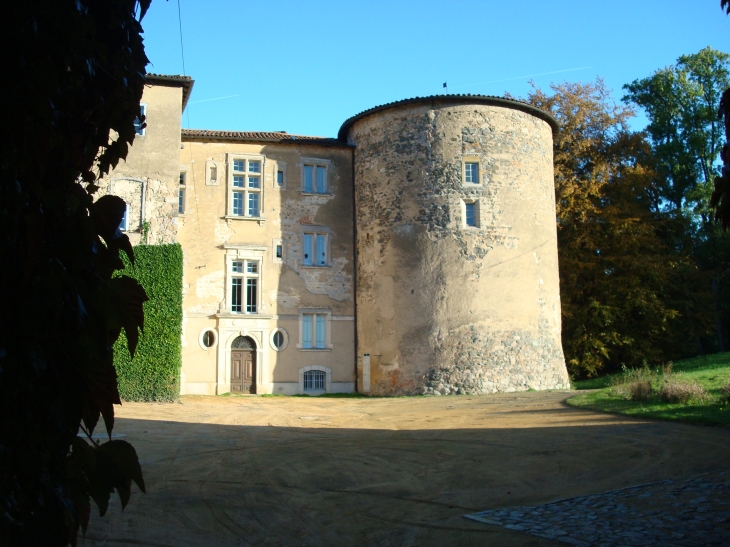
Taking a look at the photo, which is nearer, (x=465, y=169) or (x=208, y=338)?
(x=465, y=169)

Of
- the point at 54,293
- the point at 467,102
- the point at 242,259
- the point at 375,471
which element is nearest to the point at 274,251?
the point at 242,259

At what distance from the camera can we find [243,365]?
2520 centimetres

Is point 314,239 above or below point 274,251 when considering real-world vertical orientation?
above

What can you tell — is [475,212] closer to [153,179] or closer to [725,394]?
[153,179]

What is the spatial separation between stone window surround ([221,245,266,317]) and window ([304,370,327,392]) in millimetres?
2907

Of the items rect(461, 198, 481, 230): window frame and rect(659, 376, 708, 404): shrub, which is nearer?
rect(659, 376, 708, 404): shrub

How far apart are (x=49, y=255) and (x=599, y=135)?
3178 centimetres

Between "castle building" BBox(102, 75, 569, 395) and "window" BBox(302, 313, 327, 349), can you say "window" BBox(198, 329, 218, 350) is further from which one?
"window" BBox(302, 313, 327, 349)

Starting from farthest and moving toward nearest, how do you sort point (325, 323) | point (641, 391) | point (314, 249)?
point (314, 249), point (325, 323), point (641, 391)

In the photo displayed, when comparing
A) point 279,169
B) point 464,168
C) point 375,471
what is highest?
point 279,169

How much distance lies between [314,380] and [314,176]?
763cm

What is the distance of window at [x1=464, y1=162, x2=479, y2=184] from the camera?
81.7 feet

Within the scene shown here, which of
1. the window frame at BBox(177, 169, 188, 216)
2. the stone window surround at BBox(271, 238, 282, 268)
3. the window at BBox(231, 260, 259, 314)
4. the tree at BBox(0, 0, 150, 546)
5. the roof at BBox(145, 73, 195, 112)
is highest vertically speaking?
the roof at BBox(145, 73, 195, 112)

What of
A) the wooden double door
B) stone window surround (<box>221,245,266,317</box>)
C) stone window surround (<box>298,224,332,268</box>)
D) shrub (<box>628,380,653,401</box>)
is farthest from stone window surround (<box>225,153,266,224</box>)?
shrub (<box>628,380,653,401</box>)
